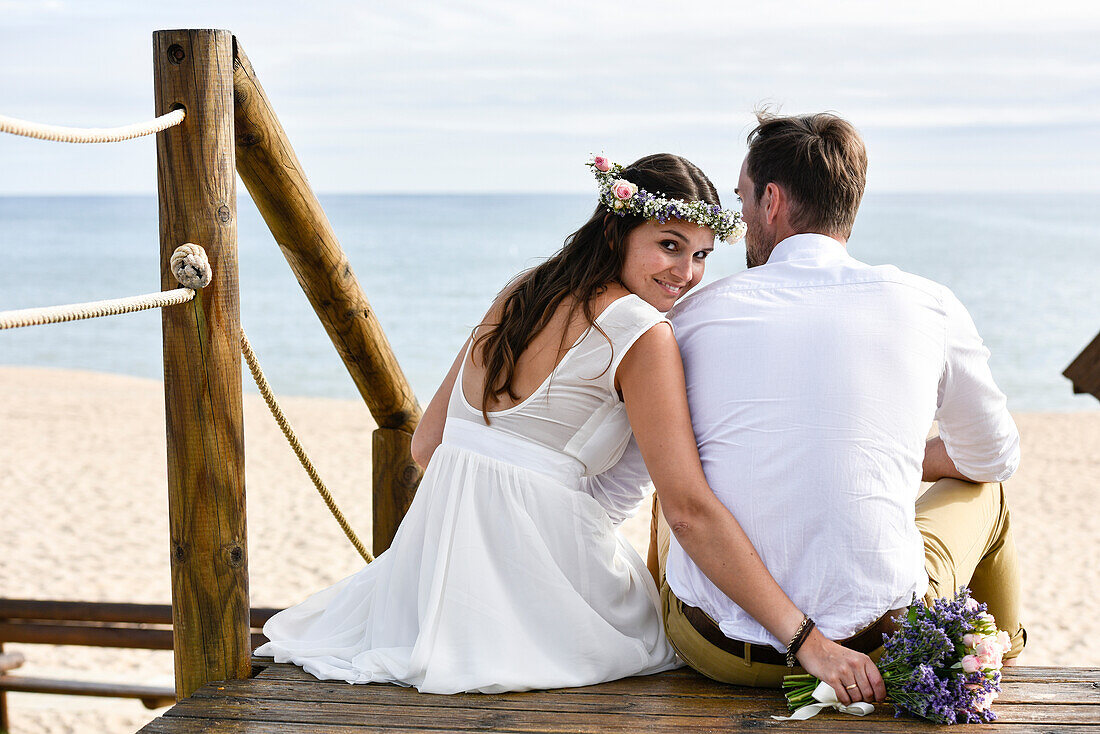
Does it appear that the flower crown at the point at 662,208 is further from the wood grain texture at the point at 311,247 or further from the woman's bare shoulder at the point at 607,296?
the wood grain texture at the point at 311,247

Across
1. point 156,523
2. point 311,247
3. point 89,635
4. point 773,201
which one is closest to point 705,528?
point 773,201

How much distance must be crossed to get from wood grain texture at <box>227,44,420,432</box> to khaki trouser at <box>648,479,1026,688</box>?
0.98 meters

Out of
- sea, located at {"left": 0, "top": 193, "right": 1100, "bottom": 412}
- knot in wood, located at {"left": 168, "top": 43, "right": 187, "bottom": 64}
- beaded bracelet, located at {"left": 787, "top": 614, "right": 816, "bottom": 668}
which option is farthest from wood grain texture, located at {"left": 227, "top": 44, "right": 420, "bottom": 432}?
sea, located at {"left": 0, "top": 193, "right": 1100, "bottom": 412}

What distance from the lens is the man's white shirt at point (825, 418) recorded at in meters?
1.88

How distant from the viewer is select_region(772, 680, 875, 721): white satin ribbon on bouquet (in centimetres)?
186

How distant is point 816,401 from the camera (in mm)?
1887

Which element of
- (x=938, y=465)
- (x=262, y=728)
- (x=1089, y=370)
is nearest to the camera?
(x=1089, y=370)

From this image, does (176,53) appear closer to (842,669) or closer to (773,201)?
(773,201)

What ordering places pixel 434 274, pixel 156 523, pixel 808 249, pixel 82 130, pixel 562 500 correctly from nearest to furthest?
pixel 82 130 < pixel 808 249 < pixel 562 500 < pixel 156 523 < pixel 434 274

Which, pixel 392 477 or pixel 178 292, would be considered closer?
pixel 178 292

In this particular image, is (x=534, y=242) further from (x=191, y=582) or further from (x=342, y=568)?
(x=191, y=582)

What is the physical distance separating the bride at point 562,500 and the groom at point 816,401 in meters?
0.07

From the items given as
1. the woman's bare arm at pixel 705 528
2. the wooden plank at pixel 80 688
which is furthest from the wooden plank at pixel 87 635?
the woman's bare arm at pixel 705 528

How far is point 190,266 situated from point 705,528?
1177 millimetres
